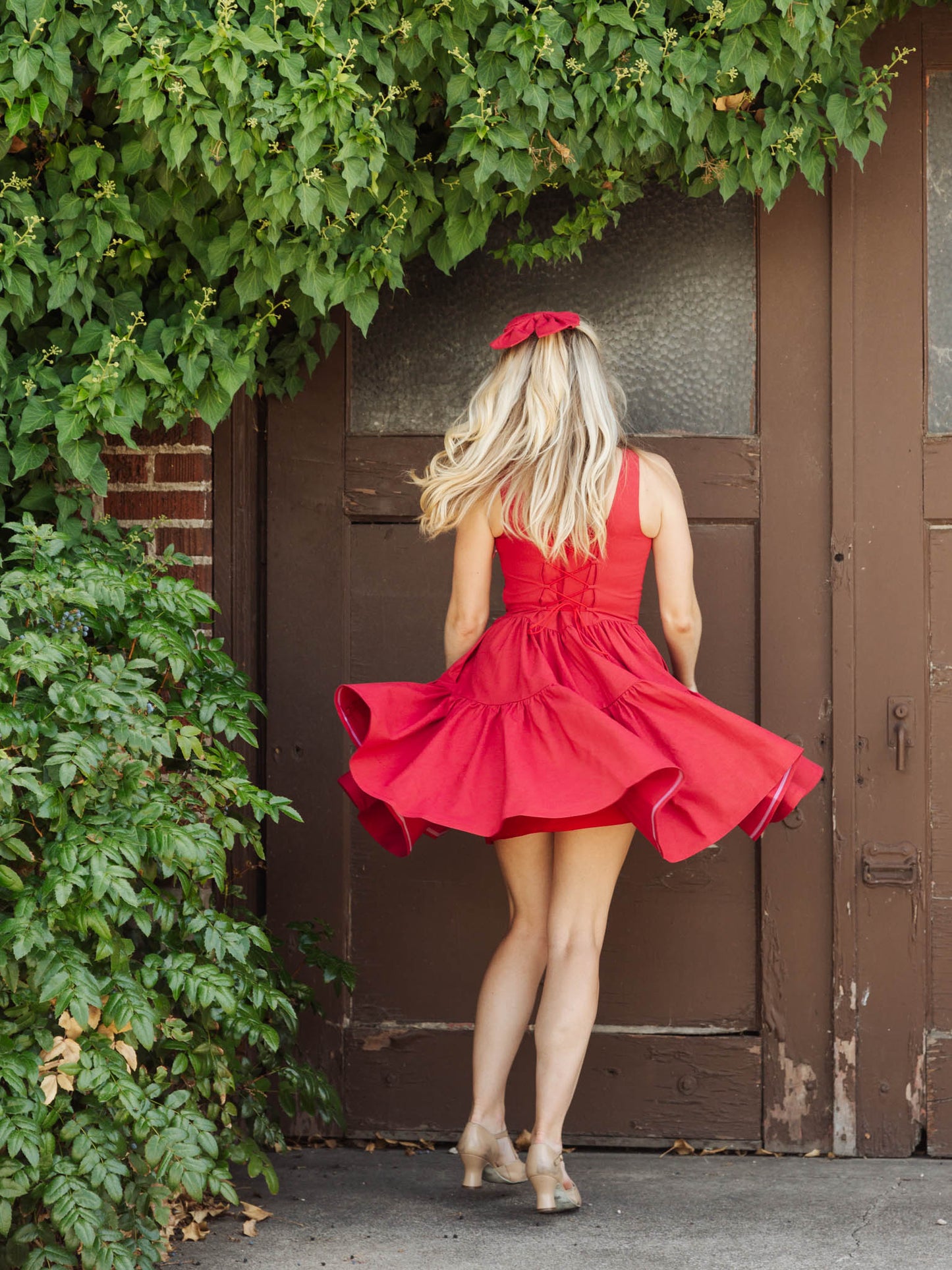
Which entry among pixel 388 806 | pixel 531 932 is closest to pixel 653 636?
pixel 531 932

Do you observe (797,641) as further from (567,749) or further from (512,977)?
(512,977)

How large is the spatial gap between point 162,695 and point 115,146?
124 centimetres

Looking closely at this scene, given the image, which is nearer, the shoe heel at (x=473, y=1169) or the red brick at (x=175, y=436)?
the shoe heel at (x=473, y=1169)

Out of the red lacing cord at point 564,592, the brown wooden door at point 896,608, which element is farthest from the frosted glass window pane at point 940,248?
the red lacing cord at point 564,592

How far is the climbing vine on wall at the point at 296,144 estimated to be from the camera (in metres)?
2.76

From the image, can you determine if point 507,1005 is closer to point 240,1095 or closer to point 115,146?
point 240,1095

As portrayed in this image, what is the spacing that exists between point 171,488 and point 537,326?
3.75 feet

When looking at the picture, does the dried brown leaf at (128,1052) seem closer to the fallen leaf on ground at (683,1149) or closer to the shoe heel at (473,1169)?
the shoe heel at (473,1169)

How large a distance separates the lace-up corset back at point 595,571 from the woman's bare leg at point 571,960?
0.48m

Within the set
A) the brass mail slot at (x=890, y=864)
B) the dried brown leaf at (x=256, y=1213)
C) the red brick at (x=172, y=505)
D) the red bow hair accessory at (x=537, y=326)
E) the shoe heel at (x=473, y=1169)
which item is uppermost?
the red bow hair accessory at (x=537, y=326)

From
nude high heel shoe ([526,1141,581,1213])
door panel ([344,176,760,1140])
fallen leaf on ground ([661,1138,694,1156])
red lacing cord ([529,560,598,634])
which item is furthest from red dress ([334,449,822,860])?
fallen leaf on ground ([661,1138,694,1156])

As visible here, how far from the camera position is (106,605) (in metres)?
2.74

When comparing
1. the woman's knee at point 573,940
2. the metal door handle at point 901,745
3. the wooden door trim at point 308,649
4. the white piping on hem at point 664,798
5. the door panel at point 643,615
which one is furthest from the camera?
the wooden door trim at point 308,649

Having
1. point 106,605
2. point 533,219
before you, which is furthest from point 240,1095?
point 533,219
